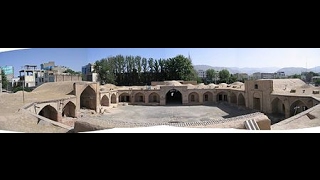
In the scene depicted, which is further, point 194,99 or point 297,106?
point 194,99

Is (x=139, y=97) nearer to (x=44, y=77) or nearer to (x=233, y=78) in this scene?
(x=44, y=77)

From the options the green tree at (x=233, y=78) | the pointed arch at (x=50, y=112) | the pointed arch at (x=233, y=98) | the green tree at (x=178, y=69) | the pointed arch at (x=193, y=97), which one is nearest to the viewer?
the pointed arch at (x=50, y=112)

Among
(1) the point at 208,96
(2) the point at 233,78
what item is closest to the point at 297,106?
(1) the point at 208,96

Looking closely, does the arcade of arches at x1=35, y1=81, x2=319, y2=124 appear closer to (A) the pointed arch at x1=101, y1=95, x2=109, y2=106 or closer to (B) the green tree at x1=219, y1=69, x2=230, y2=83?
(A) the pointed arch at x1=101, y1=95, x2=109, y2=106

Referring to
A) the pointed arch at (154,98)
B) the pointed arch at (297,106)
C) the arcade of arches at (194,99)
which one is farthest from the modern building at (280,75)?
the pointed arch at (154,98)

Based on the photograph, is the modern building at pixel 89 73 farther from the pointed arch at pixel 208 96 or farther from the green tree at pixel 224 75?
the green tree at pixel 224 75

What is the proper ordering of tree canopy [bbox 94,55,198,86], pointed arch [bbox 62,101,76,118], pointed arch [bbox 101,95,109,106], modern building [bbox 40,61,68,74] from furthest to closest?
tree canopy [bbox 94,55,198,86]
modern building [bbox 40,61,68,74]
pointed arch [bbox 101,95,109,106]
pointed arch [bbox 62,101,76,118]

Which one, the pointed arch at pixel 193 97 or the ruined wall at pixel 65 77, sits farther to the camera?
the pointed arch at pixel 193 97

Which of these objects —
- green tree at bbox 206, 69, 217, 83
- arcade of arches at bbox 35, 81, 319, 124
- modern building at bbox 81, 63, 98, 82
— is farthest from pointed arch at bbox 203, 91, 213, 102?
modern building at bbox 81, 63, 98, 82

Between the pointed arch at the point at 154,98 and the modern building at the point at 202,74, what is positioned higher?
the modern building at the point at 202,74
